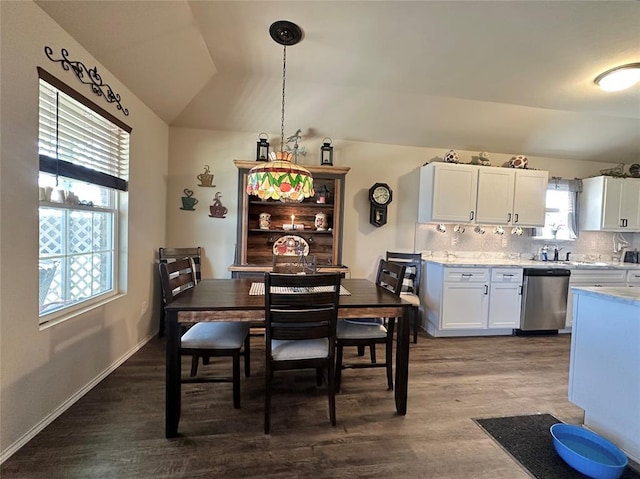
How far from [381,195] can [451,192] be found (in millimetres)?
884

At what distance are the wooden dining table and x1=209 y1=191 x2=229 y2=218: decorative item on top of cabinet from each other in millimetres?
1602

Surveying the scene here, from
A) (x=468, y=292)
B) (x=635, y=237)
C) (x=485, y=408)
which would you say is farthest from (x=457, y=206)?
(x=635, y=237)

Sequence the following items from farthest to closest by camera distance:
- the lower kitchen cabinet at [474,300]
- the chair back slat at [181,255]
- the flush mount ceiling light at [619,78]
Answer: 1. the lower kitchen cabinet at [474,300]
2. the chair back slat at [181,255]
3. the flush mount ceiling light at [619,78]

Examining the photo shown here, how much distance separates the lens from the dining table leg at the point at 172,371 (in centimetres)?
182

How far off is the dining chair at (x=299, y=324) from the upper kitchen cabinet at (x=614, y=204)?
4545mm

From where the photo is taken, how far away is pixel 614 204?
4.23 metres

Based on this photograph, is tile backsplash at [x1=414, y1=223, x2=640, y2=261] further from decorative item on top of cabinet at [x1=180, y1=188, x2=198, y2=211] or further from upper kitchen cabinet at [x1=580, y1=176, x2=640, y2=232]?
decorative item on top of cabinet at [x1=180, y1=188, x2=198, y2=211]

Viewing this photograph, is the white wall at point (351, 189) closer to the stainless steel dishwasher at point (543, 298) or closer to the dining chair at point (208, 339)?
the stainless steel dishwasher at point (543, 298)

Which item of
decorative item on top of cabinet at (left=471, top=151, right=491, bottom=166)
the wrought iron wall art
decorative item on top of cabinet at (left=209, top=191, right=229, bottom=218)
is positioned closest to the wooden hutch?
decorative item on top of cabinet at (left=209, top=191, right=229, bottom=218)

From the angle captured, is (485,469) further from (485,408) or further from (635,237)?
(635,237)

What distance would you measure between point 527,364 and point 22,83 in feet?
14.6

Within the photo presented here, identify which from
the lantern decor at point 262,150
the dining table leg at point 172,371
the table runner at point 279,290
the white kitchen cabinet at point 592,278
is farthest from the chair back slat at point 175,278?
the white kitchen cabinet at point 592,278

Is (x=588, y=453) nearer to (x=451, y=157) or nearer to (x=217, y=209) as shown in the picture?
(x=451, y=157)

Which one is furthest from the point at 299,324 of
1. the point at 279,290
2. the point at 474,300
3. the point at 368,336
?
the point at 474,300
